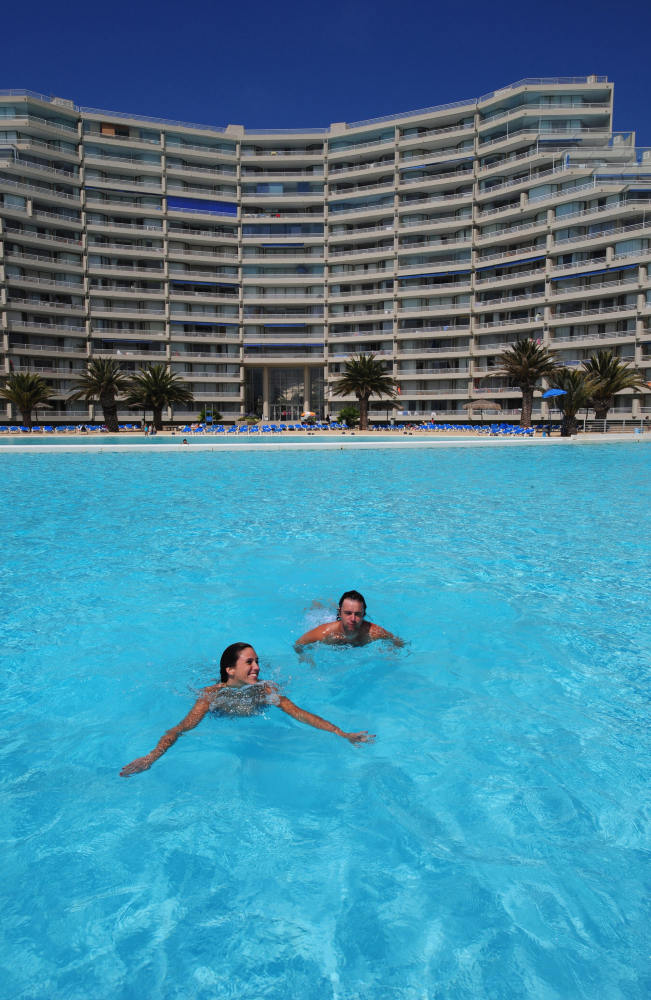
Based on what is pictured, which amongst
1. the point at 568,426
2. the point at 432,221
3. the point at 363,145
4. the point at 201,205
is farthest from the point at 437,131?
the point at 568,426

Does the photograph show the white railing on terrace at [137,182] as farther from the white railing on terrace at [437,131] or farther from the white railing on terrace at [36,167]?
the white railing on terrace at [437,131]

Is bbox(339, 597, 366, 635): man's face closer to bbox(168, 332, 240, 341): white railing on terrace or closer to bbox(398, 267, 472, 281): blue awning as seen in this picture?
bbox(398, 267, 472, 281): blue awning

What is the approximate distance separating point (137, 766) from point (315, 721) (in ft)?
4.41

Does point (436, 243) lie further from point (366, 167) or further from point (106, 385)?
point (106, 385)

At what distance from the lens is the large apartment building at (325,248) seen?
52094mm

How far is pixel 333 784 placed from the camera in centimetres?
436

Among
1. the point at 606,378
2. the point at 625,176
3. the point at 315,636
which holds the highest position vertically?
the point at 625,176

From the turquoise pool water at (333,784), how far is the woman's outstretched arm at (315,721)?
0.09 m

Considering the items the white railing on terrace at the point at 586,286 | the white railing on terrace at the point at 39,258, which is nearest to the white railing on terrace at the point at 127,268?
the white railing on terrace at the point at 39,258

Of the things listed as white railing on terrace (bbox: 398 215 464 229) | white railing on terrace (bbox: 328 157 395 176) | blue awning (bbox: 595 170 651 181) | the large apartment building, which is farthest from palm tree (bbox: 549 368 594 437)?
white railing on terrace (bbox: 328 157 395 176)

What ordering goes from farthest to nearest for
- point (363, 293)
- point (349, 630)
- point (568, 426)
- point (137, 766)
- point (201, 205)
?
point (363, 293), point (201, 205), point (568, 426), point (349, 630), point (137, 766)

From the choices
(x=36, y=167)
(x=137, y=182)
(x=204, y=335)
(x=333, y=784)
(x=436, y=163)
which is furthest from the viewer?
(x=204, y=335)

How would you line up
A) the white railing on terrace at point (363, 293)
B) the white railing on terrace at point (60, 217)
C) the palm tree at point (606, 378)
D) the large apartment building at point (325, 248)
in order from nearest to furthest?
the palm tree at point (606, 378)
the large apartment building at point (325, 248)
the white railing on terrace at point (60, 217)
the white railing on terrace at point (363, 293)

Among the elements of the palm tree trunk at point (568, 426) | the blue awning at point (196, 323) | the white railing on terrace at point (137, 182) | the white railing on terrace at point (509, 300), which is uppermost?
the white railing on terrace at point (137, 182)
